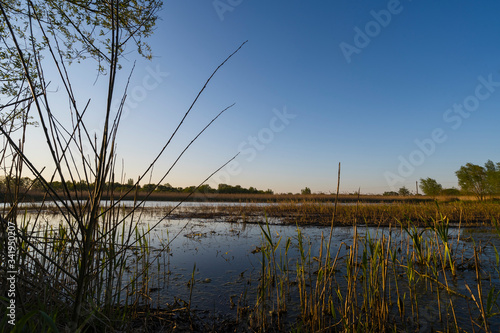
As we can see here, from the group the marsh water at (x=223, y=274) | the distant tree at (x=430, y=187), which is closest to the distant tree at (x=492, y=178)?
the distant tree at (x=430, y=187)

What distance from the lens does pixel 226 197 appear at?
38.2 m

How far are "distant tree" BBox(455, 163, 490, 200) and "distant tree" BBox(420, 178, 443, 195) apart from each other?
5244mm

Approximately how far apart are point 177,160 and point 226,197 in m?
37.5

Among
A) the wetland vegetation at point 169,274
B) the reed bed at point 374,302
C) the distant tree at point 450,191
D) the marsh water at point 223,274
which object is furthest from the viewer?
the distant tree at point 450,191

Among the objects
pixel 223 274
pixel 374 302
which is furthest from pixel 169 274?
pixel 374 302

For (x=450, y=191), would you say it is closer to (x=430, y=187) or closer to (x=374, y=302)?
(x=430, y=187)

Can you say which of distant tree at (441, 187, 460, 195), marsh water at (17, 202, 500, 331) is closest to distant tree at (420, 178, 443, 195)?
distant tree at (441, 187, 460, 195)

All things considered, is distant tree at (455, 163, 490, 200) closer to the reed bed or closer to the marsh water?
the marsh water

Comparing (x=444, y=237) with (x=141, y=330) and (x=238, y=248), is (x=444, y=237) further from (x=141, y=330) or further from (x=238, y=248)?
(x=238, y=248)

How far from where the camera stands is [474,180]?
4500cm

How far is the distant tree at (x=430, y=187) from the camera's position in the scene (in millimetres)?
51156

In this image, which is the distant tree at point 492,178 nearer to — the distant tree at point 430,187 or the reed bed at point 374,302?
the distant tree at point 430,187

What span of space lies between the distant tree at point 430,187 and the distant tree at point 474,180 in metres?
5.24

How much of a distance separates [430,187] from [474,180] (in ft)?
26.5
